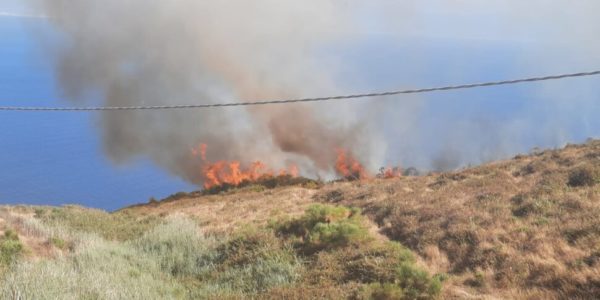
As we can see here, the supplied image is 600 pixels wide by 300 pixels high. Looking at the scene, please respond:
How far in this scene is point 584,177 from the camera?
1619 cm

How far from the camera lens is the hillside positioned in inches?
366

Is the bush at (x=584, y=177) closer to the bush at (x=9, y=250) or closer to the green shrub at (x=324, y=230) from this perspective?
the green shrub at (x=324, y=230)

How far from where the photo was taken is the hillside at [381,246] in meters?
9.30

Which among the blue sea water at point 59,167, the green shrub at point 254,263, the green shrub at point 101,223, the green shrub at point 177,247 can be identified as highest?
the blue sea water at point 59,167

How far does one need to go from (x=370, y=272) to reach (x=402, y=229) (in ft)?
14.6

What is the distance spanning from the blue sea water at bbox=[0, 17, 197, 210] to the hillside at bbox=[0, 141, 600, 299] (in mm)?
59790

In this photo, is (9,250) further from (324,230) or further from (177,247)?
(324,230)

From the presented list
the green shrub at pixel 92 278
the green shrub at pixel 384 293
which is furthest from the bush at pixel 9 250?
the green shrub at pixel 384 293

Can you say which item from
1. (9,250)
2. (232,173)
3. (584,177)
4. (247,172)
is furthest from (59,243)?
(247,172)

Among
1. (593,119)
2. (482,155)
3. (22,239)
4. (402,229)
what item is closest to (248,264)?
(402,229)

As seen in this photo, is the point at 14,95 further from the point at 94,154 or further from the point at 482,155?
the point at 482,155

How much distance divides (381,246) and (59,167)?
366ft

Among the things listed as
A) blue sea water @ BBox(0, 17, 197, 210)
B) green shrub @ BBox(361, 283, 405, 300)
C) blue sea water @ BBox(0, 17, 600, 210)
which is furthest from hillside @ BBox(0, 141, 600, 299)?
blue sea water @ BBox(0, 17, 197, 210)

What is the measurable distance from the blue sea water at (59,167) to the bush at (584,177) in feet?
213
